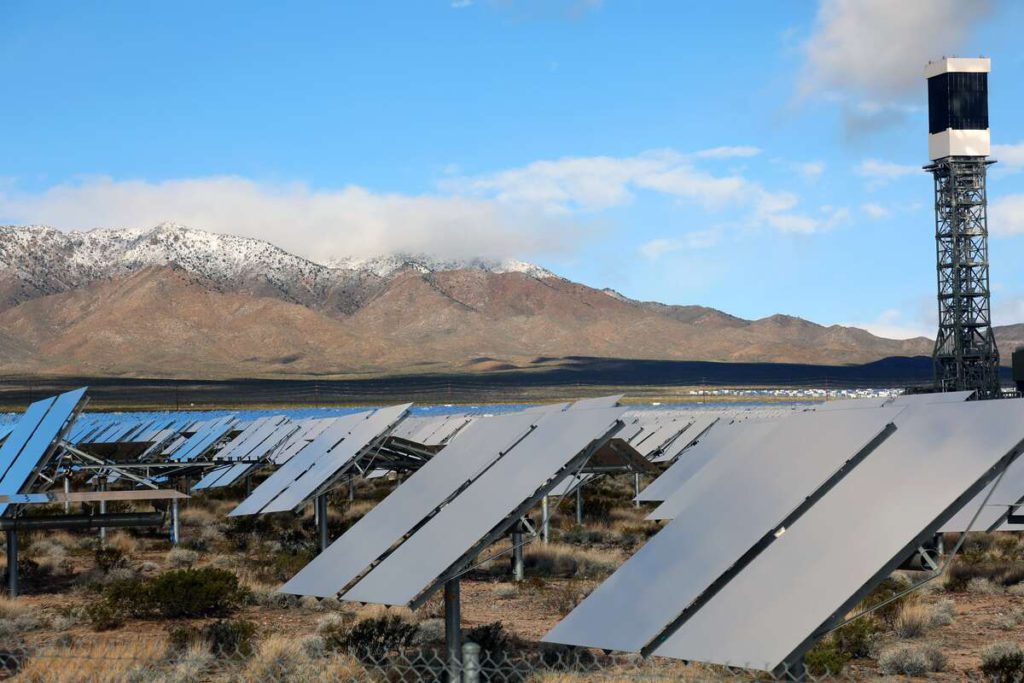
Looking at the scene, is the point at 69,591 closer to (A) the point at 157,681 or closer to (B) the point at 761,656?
(A) the point at 157,681

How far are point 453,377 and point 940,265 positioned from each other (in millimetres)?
111610

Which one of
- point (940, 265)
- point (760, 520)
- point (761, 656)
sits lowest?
point (761, 656)

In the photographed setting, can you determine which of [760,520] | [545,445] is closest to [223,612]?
[545,445]

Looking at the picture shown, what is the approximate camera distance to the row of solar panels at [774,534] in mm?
6594

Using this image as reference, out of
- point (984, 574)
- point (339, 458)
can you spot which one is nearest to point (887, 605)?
point (984, 574)

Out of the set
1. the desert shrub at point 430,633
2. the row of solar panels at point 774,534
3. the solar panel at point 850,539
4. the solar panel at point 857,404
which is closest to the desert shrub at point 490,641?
the desert shrub at point 430,633

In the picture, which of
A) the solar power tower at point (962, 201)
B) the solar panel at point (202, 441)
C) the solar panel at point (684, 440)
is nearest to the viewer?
the solar panel at point (684, 440)

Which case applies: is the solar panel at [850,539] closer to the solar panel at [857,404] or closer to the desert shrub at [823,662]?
the desert shrub at [823,662]

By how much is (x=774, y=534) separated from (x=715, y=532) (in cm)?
40

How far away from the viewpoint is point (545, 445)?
35.3ft

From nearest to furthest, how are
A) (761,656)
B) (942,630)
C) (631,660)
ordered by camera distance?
(761,656), (631,660), (942,630)

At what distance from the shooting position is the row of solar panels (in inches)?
260

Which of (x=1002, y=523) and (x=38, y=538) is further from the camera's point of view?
(x=38, y=538)

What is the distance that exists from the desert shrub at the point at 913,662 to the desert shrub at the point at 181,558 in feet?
47.4
